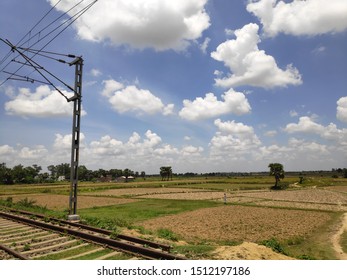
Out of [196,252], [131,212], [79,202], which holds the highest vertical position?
[196,252]

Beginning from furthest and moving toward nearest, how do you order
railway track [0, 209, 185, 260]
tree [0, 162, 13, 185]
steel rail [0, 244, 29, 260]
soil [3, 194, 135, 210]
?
tree [0, 162, 13, 185], soil [3, 194, 135, 210], railway track [0, 209, 185, 260], steel rail [0, 244, 29, 260]

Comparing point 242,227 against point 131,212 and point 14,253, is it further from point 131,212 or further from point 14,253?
point 14,253

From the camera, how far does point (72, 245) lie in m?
11.9

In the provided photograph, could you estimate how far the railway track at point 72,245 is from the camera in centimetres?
1029

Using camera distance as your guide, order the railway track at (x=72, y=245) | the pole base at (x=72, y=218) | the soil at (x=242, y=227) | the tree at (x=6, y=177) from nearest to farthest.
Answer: the railway track at (x=72, y=245) < the pole base at (x=72, y=218) < the soil at (x=242, y=227) < the tree at (x=6, y=177)

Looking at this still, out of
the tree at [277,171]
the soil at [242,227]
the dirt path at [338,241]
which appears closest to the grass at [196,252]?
the soil at [242,227]

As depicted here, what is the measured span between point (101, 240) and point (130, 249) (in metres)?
1.89

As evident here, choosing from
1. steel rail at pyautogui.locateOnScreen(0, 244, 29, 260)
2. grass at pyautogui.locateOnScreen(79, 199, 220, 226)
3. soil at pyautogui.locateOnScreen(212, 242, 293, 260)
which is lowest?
grass at pyautogui.locateOnScreen(79, 199, 220, 226)

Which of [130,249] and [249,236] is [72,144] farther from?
[249,236]

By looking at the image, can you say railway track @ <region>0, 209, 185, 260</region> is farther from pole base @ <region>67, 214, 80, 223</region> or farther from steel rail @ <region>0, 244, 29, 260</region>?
pole base @ <region>67, 214, 80, 223</region>

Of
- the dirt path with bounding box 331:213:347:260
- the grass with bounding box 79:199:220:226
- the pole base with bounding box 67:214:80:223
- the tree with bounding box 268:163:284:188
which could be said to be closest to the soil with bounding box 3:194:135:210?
the grass with bounding box 79:199:220:226

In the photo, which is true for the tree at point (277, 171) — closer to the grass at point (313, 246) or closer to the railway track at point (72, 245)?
the grass at point (313, 246)

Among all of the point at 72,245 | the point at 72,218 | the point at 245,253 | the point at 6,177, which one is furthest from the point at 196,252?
the point at 6,177

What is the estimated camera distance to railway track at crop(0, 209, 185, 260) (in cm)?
1029
